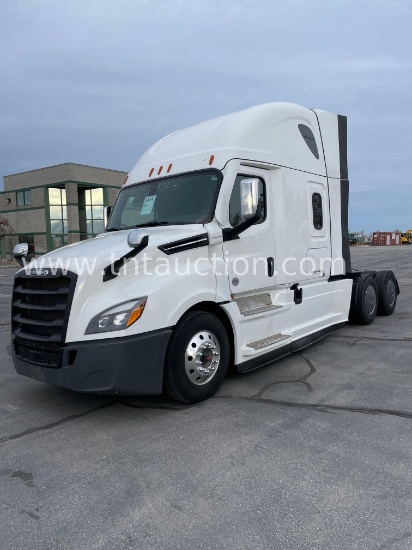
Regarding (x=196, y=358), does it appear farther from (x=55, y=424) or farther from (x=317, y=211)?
(x=317, y=211)

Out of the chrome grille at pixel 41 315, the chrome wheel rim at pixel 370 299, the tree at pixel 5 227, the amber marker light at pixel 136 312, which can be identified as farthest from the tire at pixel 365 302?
the tree at pixel 5 227

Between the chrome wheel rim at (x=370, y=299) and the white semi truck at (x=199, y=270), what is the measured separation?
1.37 m

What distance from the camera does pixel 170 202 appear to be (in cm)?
490

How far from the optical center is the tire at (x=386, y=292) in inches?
335

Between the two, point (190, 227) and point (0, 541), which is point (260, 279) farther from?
point (0, 541)

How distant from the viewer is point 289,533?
2.37m

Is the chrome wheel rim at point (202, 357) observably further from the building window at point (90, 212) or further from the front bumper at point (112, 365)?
the building window at point (90, 212)

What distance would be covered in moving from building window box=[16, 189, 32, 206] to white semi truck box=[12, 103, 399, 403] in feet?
125

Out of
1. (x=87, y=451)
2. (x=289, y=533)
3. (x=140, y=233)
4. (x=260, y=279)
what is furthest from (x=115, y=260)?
(x=289, y=533)

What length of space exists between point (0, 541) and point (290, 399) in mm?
2809

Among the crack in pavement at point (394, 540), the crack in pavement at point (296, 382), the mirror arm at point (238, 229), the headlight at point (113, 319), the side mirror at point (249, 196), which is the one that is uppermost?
the side mirror at point (249, 196)

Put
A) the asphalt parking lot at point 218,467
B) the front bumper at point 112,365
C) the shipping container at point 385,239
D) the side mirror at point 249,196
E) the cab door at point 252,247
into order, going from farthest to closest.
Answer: the shipping container at point 385,239 < the cab door at point 252,247 < the side mirror at point 249,196 < the front bumper at point 112,365 < the asphalt parking lot at point 218,467

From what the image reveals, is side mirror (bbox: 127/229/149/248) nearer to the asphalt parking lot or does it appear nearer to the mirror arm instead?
the mirror arm

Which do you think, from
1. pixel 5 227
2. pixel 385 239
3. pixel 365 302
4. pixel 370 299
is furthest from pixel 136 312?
pixel 385 239
